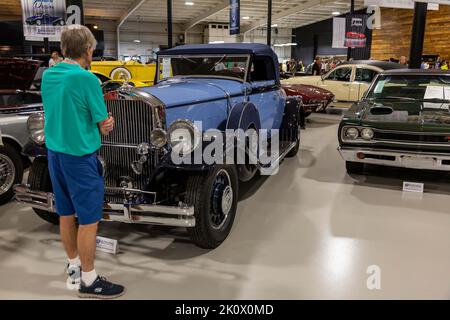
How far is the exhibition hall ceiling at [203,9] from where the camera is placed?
22.1 metres

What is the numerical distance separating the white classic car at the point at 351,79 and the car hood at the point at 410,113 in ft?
18.5

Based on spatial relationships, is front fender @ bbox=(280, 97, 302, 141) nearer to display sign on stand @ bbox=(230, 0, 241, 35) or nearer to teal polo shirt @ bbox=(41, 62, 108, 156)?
teal polo shirt @ bbox=(41, 62, 108, 156)

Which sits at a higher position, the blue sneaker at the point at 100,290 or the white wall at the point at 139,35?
the white wall at the point at 139,35

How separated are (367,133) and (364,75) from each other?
6.89 meters

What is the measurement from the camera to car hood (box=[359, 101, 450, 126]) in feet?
15.3

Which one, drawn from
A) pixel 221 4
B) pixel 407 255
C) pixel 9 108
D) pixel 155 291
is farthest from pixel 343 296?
pixel 221 4

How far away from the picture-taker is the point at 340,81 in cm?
1130

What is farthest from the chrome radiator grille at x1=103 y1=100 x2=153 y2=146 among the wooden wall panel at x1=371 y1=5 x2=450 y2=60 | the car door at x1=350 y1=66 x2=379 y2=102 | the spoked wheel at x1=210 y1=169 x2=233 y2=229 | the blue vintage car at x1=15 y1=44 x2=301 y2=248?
the wooden wall panel at x1=371 y1=5 x2=450 y2=60

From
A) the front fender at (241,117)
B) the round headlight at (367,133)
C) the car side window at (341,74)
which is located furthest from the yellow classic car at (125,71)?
the round headlight at (367,133)

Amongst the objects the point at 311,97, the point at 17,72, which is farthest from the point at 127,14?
the point at 17,72

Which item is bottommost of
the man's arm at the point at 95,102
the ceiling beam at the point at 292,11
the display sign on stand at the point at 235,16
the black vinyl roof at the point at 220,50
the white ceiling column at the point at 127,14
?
the man's arm at the point at 95,102

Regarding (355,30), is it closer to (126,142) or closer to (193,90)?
(193,90)

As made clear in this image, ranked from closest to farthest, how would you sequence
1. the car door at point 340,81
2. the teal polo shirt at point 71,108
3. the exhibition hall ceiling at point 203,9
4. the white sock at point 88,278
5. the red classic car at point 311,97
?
the teal polo shirt at point 71,108
the white sock at point 88,278
the red classic car at point 311,97
the car door at point 340,81
the exhibition hall ceiling at point 203,9

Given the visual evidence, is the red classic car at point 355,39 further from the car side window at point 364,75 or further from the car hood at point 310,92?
the car hood at point 310,92
